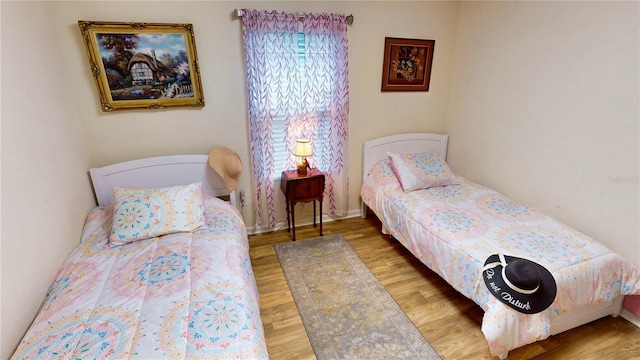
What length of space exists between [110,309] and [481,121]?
327 centimetres

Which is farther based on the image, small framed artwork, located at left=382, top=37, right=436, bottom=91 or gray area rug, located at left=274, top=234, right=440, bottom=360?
small framed artwork, located at left=382, top=37, right=436, bottom=91

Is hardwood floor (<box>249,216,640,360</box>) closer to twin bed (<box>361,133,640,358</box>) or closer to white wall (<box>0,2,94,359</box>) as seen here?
twin bed (<box>361,133,640,358</box>)

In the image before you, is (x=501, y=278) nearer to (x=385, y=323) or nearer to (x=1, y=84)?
(x=385, y=323)

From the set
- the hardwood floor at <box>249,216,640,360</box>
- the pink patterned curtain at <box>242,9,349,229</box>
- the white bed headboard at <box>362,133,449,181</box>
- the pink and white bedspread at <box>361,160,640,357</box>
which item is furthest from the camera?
the white bed headboard at <box>362,133,449,181</box>

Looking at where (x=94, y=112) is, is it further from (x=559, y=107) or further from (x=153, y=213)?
(x=559, y=107)

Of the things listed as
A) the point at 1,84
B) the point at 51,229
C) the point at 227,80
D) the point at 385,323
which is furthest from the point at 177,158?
the point at 385,323

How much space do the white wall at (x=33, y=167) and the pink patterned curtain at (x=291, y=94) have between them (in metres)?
1.31

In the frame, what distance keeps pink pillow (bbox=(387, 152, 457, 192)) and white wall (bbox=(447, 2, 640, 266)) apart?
45 centimetres

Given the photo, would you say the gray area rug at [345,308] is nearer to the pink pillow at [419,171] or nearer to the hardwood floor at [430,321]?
the hardwood floor at [430,321]

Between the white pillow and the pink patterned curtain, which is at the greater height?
the pink patterned curtain

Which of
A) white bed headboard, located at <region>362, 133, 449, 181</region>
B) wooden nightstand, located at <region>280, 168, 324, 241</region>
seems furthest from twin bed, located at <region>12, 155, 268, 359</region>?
white bed headboard, located at <region>362, 133, 449, 181</region>

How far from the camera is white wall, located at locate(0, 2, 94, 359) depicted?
1361mm

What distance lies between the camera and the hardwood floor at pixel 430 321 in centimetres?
173

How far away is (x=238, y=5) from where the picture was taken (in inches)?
95.2
